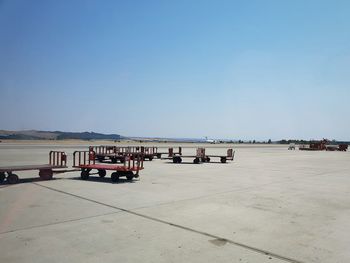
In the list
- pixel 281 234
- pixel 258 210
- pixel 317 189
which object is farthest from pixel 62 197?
pixel 317 189

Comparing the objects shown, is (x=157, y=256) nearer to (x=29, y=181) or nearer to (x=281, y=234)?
(x=281, y=234)

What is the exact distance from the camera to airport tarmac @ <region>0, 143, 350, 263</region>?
571 centimetres

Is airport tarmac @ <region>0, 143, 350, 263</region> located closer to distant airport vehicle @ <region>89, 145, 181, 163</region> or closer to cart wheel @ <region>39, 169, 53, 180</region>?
cart wheel @ <region>39, 169, 53, 180</region>

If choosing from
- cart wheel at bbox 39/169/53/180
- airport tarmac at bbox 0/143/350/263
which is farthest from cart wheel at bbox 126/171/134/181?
cart wheel at bbox 39/169/53/180

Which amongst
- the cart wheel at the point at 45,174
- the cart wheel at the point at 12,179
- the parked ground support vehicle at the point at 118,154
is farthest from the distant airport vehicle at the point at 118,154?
the cart wheel at the point at 12,179

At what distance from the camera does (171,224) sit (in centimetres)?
751

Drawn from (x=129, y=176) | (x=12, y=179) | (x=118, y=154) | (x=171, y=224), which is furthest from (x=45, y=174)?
(x=118, y=154)

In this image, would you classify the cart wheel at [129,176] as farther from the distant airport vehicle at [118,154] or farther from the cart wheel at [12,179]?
the distant airport vehicle at [118,154]

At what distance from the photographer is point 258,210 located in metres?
9.19

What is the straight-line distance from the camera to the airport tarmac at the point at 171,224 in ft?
18.7

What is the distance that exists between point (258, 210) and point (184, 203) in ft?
6.53

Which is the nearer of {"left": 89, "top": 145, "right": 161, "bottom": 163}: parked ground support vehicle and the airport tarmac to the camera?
the airport tarmac

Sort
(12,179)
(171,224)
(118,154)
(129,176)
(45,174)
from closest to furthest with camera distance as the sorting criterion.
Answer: (171,224) < (12,179) < (45,174) < (129,176) < (118,154)

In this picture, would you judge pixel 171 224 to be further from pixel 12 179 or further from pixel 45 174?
pixel 45 174
